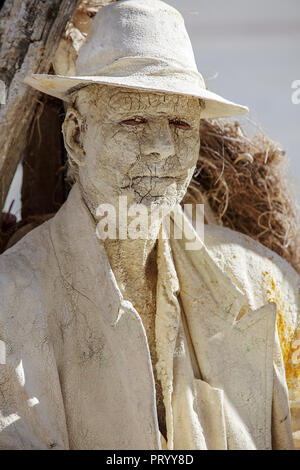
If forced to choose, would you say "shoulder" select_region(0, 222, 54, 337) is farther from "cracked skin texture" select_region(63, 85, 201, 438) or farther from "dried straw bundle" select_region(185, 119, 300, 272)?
"dried straw bundle" select_region(185, 119, 300, 272)

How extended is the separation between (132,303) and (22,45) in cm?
94

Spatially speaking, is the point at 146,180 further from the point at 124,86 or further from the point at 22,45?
the point at 22,45

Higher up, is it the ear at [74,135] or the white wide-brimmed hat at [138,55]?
the white wide-brimmed hat at [138,55]

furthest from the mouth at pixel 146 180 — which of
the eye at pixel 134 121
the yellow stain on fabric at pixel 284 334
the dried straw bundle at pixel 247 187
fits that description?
the dried straw bundle at pixel 247 187

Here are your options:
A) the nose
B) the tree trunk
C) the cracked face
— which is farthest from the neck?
the tree trunk

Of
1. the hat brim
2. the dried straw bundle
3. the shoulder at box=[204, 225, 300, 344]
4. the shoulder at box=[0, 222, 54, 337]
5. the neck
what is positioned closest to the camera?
the hat brim

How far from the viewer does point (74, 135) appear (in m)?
2.77

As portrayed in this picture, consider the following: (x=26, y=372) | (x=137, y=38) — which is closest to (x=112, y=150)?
(x=137, y=38)

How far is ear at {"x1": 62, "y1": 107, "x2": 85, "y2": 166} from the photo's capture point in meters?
2.74

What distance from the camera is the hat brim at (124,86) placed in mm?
2535

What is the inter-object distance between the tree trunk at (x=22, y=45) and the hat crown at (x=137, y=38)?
41 centimetres

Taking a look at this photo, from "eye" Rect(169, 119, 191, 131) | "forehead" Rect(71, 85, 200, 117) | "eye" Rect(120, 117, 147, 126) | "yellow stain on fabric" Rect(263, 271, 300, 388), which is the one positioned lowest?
"yellow stain on fabric" Rect(263, 271, 300, 388)

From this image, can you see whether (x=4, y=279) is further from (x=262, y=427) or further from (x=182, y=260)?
(x=262, y=427)

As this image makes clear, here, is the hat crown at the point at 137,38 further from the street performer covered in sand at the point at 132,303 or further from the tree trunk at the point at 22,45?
the tree trunk at the point at 22,45
